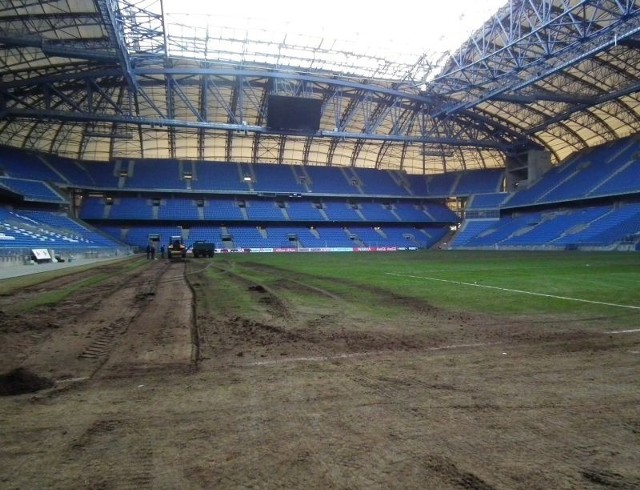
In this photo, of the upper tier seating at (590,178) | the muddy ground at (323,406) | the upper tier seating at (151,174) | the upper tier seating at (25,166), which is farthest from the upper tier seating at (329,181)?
the muddy ground at (323,406)

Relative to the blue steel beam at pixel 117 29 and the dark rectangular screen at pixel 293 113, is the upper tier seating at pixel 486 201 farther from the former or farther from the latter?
the blue steel beam at pixel 117 29

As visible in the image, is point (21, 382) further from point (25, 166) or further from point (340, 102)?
point (25, 166)

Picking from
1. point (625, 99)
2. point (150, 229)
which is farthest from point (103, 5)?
point (625, 99)

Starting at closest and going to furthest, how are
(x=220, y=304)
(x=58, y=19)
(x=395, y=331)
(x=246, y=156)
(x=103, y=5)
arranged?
(x=395, y=331)
(x=220, y=304)
(x=103, y=5)
(x=58, y=19)
(x=246, y=156)

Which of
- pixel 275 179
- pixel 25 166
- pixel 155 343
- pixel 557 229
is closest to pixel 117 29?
pixel 155 343

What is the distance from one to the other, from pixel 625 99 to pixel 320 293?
4543cm

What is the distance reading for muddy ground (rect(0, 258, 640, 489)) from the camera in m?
2.67

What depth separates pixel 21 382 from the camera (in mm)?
4594

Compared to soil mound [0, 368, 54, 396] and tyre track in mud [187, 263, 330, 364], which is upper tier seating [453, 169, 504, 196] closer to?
tyre track in mud [187, 263, 330, 364]

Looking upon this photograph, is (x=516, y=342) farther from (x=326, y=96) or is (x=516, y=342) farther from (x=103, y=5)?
(x=326, y=96)

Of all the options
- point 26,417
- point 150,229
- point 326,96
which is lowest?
point 26,417

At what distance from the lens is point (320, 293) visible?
40.1ft

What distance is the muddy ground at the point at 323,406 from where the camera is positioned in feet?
8.75

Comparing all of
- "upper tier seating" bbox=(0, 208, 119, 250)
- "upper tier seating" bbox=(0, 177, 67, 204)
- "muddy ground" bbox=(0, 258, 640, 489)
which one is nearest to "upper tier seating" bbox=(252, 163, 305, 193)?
"upper tier seating" bbox=(0, 208, 119, 250)
